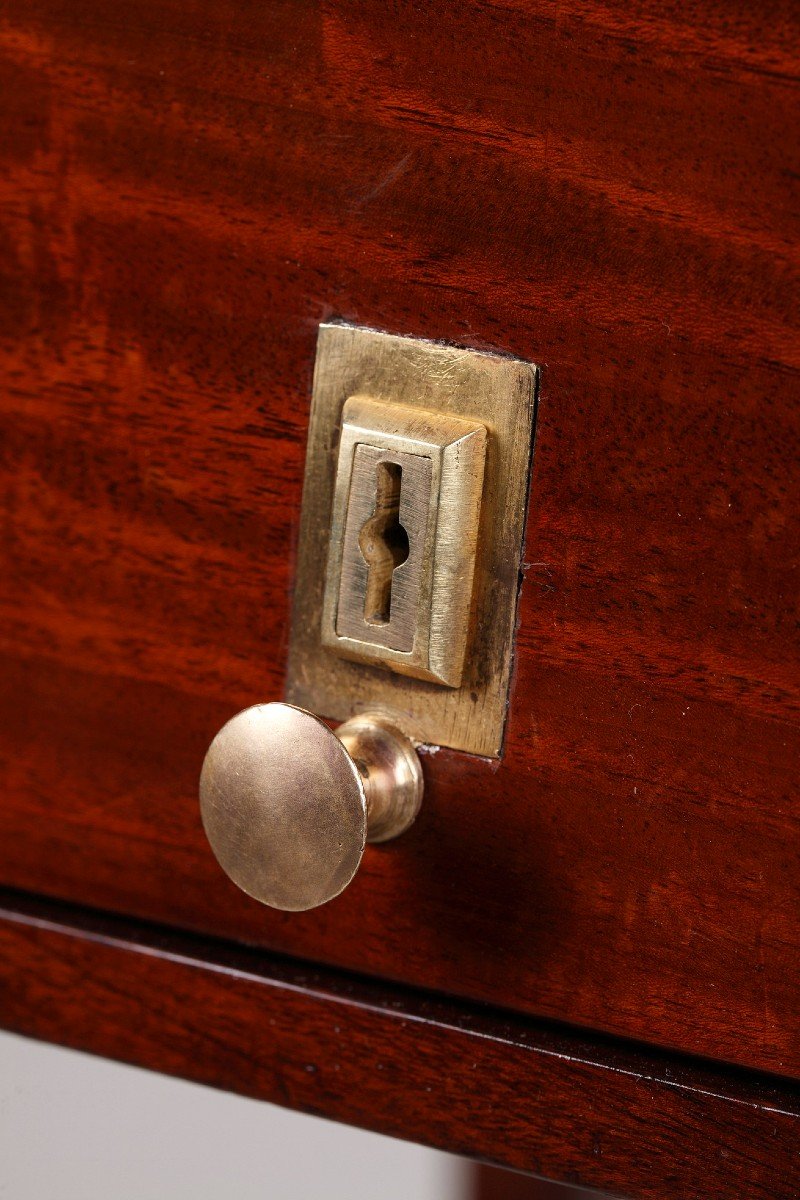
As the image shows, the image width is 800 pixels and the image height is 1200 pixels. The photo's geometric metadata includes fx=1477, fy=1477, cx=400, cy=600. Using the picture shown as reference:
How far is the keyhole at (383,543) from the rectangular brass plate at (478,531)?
2cm

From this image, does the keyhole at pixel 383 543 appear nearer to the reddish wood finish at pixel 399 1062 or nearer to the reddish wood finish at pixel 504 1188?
the reddish wood finish at pixel 399 1062

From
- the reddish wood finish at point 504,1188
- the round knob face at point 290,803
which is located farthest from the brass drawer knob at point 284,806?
the reddish wood finish at point 504,1188

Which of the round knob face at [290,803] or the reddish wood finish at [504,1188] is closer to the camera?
the round knob face at [290,803]

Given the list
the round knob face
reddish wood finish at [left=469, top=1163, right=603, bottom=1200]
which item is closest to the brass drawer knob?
the round knob face

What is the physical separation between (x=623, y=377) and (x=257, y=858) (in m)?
0.16

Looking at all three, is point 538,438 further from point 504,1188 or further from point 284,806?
point 504,1188

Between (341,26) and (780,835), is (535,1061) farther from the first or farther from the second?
(341,26)

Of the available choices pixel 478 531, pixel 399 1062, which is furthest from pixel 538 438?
pixel 399 1062

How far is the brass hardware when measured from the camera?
1.33 ft

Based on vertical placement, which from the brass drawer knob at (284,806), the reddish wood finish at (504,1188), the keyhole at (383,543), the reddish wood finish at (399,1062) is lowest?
the reddish wood finish at (504,1188)

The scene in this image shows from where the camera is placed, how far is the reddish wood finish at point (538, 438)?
0.38 m

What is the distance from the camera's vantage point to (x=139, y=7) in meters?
0.44

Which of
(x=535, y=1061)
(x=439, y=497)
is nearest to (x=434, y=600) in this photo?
(x=439, y=497)

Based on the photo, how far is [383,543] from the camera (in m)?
0.42
